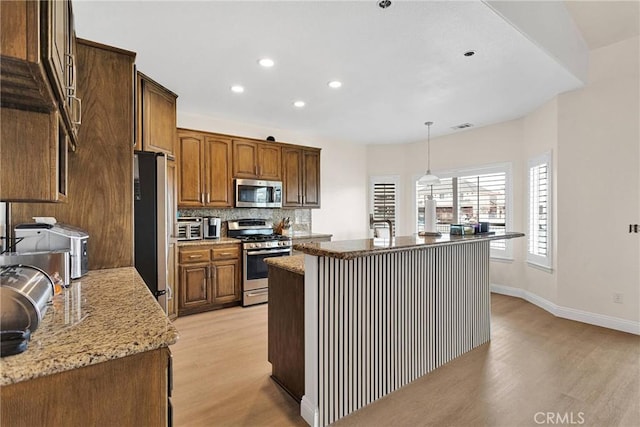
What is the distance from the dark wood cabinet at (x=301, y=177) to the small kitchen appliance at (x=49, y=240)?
11.8 feet

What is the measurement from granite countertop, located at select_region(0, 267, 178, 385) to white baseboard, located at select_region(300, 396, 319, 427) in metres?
1.20

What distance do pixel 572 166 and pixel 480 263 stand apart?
1.91m

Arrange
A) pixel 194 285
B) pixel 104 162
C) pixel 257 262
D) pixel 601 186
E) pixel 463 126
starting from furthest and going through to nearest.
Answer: pixel 463 126, pixel 257 262, pixel 194 285, pixel 601 186, pixel 104 162

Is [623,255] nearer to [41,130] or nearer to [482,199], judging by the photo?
[482,199]

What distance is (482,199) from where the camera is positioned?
522 centimetres

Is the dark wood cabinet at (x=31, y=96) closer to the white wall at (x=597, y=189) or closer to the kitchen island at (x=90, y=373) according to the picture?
the kitchen island at (x=90, y=373)

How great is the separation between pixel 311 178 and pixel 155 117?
8.79 feet

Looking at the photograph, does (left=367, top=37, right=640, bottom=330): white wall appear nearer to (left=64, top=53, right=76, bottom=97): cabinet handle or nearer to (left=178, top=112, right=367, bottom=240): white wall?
(left=178, top=112, right=367, bottom=240): white wall

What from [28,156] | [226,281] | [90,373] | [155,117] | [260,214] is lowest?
[226,281]

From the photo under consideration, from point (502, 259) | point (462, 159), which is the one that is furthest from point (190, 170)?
point (502, 259)

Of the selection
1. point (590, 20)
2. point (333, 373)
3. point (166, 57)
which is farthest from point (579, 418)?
point (166, 57)

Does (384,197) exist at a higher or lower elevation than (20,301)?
higher

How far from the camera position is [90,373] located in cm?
85

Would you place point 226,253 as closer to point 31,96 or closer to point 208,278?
point 208,278
